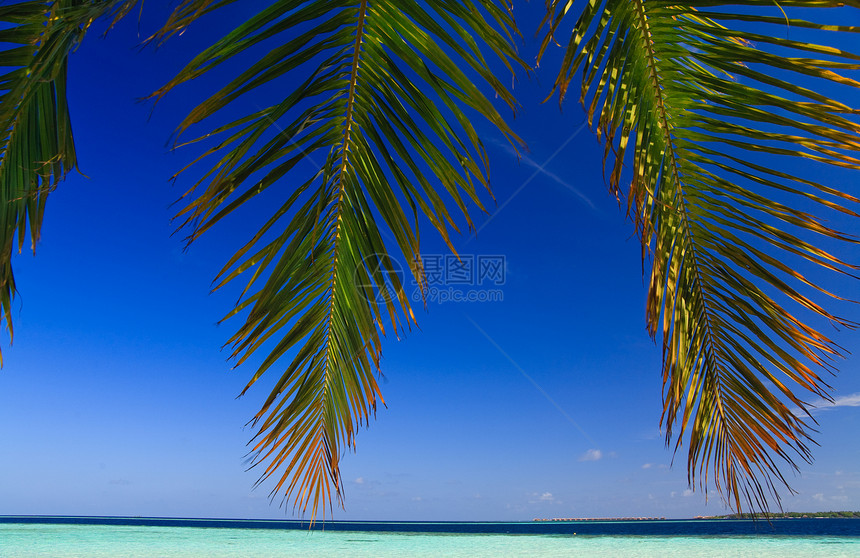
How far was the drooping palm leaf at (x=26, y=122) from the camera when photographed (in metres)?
1.63

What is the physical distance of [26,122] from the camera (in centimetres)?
169

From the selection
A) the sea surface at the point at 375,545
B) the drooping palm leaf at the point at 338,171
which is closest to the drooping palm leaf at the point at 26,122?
the drooping palm leaf at the point at 338,171

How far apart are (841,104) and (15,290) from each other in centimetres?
264

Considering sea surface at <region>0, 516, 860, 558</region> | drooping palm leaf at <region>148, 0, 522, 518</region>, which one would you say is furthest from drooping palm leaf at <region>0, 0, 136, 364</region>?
sea surface at <region>0, 516, 860, 558</region>

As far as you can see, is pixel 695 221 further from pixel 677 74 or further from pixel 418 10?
pixel 418 10

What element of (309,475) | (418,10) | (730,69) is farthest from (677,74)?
(309,475)

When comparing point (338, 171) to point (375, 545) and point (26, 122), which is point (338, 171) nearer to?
point (26, 122)

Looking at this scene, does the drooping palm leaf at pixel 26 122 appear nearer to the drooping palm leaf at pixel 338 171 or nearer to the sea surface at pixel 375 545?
the drooping palm leaf at pixel 338 171

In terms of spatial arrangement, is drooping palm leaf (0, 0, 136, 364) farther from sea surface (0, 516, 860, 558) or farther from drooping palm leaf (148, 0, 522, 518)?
sea surface (0, 516, 860, 558)

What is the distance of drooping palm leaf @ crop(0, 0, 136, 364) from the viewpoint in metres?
1.63

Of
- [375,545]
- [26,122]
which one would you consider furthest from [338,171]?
[375,545]

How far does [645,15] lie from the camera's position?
1.46m

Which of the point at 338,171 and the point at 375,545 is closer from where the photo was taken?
the point at 338,171

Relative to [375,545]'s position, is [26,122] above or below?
above
